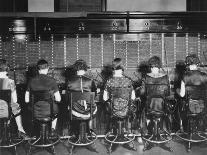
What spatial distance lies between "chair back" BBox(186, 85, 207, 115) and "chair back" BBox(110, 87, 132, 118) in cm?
90

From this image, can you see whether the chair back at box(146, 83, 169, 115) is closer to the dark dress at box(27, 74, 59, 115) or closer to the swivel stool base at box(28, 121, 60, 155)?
the dark dress at box(27, 74, 59, 115)

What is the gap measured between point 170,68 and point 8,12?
344cm

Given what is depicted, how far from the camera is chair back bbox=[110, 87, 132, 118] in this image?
4867mm

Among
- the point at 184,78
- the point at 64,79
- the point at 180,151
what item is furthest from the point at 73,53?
the point at 180,151

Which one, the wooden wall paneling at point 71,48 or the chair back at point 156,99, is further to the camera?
the wooden wall paneling at point 71,48

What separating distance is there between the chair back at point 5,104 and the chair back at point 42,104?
355 millimetres

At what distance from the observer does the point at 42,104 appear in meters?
4.73

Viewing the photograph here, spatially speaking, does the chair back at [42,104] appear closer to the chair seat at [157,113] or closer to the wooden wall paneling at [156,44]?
the chair seat at [157,113]

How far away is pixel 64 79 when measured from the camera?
6457 mm

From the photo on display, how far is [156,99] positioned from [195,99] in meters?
0.58

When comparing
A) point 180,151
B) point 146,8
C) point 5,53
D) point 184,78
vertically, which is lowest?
point 180,151

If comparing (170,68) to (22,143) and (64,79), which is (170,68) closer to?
(64,79)

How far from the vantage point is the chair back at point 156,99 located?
4.96 meters

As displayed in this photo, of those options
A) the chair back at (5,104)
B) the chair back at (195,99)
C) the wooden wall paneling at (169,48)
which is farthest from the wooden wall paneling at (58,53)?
the chair back at (195,99)
